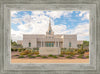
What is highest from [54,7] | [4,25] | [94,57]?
[54,7]

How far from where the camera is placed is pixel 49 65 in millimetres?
1286

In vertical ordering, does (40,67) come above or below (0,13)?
below

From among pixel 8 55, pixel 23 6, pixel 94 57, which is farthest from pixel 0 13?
pixel 94 57

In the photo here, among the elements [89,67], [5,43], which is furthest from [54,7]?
[89,67]

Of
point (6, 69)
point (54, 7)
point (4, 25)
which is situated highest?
point (54, 7)

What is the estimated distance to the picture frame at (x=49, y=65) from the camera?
1.24 metres

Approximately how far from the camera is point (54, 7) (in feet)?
4.30

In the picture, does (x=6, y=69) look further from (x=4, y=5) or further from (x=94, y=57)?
(x=94, y=57)

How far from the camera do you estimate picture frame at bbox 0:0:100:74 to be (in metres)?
1.24

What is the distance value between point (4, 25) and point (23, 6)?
0.42 meters

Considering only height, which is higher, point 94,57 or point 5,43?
point 5,43

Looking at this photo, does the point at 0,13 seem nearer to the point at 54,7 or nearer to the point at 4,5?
the point at 4,5

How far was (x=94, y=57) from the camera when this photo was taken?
1273mm

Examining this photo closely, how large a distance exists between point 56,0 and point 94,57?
1063 millimetres
